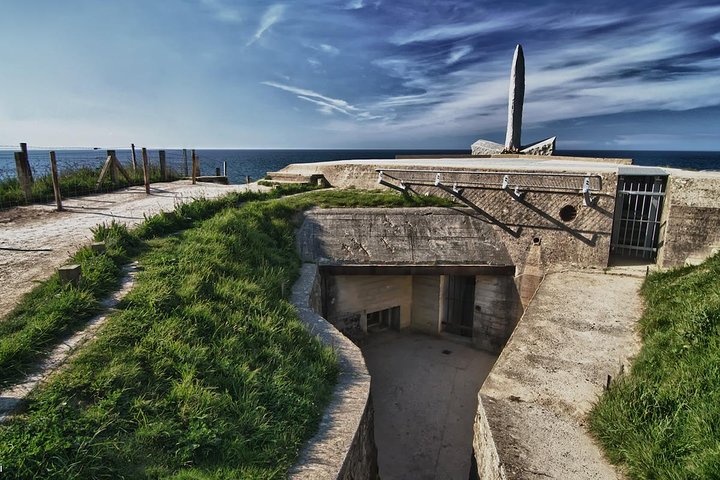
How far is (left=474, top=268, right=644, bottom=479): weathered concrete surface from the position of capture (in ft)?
13.8

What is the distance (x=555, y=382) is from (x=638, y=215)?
19.2 ft

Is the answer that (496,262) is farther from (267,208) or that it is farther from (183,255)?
(183,255)

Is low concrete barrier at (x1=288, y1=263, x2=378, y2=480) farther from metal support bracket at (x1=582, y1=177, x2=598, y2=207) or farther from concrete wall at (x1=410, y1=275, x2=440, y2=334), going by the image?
metal support bracket at (x1=582, y1=177, x2=598, y2=207)

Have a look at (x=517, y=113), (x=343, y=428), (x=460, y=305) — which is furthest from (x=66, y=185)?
(x=517, y=113)

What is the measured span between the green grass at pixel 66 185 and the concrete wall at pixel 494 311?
11504 millimetres

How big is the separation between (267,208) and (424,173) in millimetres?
4184

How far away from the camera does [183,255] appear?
6.80 m

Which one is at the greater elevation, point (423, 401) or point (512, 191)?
point (512, 191)

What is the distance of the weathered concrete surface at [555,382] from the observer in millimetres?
4203

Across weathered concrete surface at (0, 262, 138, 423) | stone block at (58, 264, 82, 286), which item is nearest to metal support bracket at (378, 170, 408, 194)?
weathered concrete surface at (0, 262, 138, 423)

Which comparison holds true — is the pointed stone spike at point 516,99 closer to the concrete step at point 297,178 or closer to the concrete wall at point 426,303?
the concrete step at point 297,178

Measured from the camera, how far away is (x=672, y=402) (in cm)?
429

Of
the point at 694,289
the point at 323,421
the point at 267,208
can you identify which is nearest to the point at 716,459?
the point at 323,421

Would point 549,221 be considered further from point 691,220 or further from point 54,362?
point 54,362
